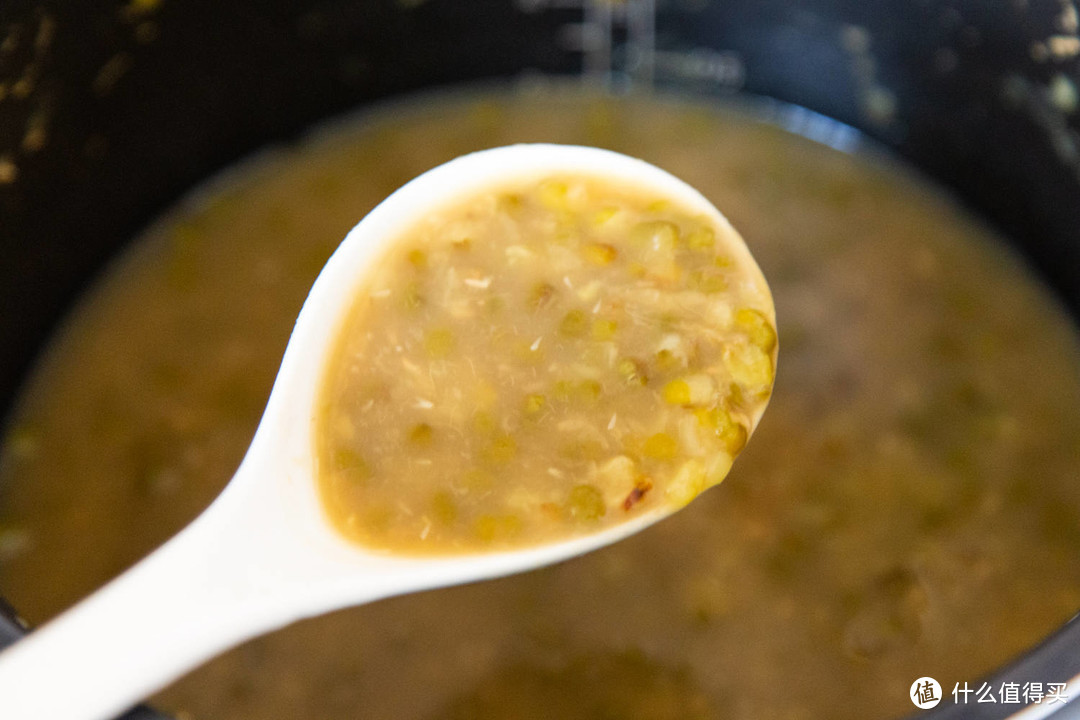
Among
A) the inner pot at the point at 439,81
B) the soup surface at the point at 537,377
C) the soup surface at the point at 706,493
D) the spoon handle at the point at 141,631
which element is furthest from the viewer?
the inner pot at the point at 439,81

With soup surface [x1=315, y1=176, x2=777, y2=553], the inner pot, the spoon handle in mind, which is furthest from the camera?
the inner pot

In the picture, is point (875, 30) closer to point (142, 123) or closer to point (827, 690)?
point (827, 690)

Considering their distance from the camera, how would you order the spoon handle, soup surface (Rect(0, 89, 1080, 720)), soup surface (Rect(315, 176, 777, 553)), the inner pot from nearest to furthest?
the spoon handle, soup surface (Rect(315, 176, 777, 553)), soup surface (Rect(0, 89, 1080, 720)), the inner pot

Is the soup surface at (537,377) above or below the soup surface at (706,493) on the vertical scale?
above

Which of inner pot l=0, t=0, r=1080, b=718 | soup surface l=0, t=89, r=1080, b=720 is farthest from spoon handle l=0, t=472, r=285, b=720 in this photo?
inner pot l=0, t=0, r=1080, b=718

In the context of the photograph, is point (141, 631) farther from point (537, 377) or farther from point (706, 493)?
point (706, 493)

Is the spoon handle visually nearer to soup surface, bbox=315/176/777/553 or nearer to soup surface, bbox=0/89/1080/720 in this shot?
soup surface, bbox=315/176/777/553

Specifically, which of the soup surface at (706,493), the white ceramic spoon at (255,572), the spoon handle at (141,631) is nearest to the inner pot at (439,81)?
the soup surface at (706,493)

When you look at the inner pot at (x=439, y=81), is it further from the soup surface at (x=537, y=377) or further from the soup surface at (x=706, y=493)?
the soup surface at (x=537, y=377)

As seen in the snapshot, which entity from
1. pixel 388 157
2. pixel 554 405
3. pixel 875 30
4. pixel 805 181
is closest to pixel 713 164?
pixel 805 181
